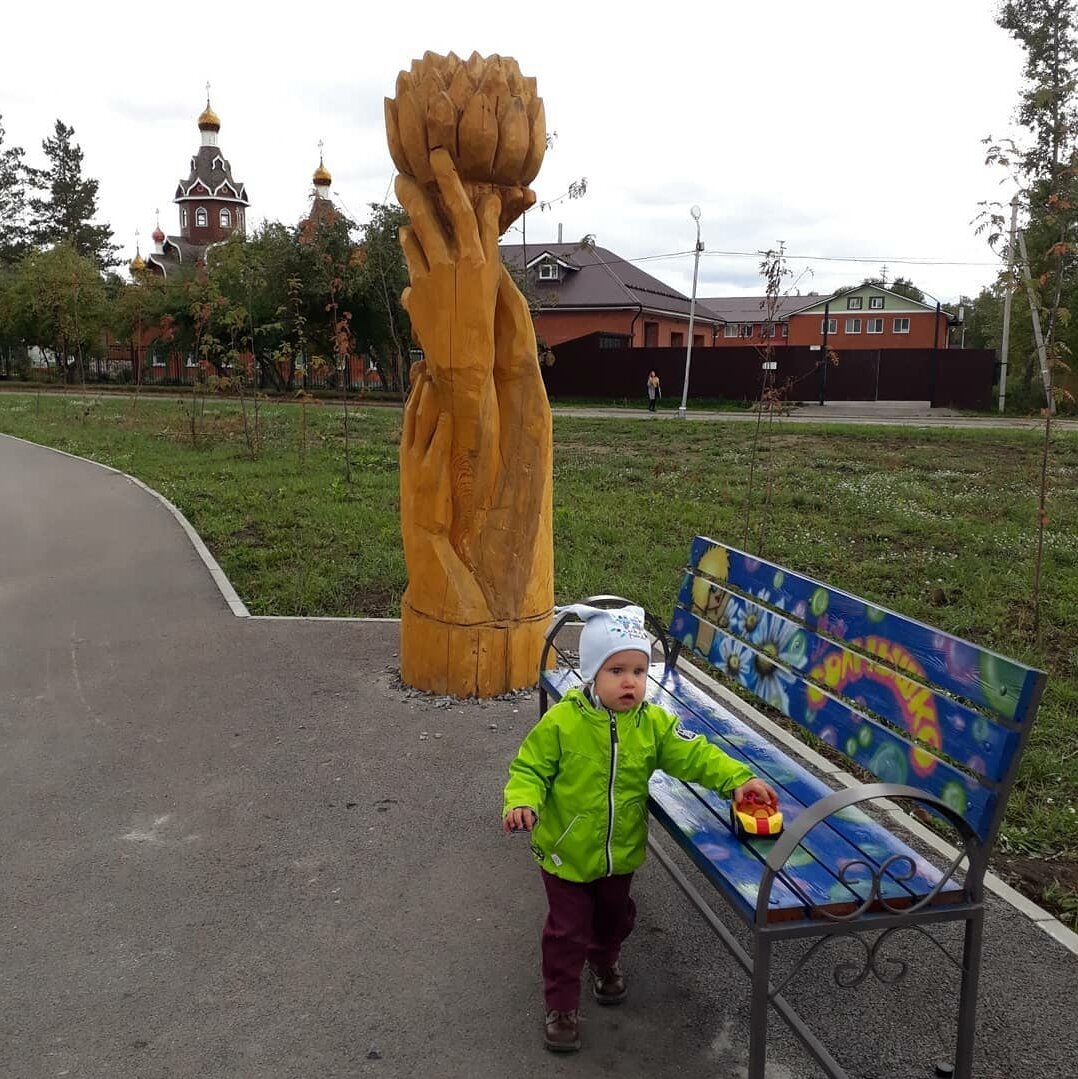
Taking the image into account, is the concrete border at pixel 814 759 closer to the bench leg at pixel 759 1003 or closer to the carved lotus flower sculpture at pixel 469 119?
the bench leg at pixel 759 1003

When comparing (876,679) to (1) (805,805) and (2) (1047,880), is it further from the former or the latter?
(2) (1047,880)

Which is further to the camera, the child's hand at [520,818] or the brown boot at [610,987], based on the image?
the brown boot at [610,987]

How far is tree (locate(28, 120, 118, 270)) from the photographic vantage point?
55906 millimetres

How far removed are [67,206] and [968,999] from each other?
64247mm

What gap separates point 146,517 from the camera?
1087 centimetres

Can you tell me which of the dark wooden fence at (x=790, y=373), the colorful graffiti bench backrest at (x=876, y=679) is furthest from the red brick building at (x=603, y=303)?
the colorful graffiti bench backrest at (x=876, y=679)

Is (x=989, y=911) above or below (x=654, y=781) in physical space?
below

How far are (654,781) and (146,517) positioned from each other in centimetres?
911

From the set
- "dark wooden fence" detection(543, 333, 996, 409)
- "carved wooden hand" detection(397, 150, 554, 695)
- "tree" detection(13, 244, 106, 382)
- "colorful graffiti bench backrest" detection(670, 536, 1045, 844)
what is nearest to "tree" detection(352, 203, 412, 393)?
"dark wooden fence" detection(543, 333, 996, 409)

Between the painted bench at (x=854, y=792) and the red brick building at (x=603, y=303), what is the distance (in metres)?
33.8

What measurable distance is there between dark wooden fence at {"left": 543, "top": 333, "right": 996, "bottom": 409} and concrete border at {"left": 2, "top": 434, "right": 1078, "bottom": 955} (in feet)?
77.4

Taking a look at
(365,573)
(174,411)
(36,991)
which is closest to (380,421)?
Result: (174,411)

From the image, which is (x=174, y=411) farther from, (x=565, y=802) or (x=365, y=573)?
(x=565, y=802)

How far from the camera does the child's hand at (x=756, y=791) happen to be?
2.68m
